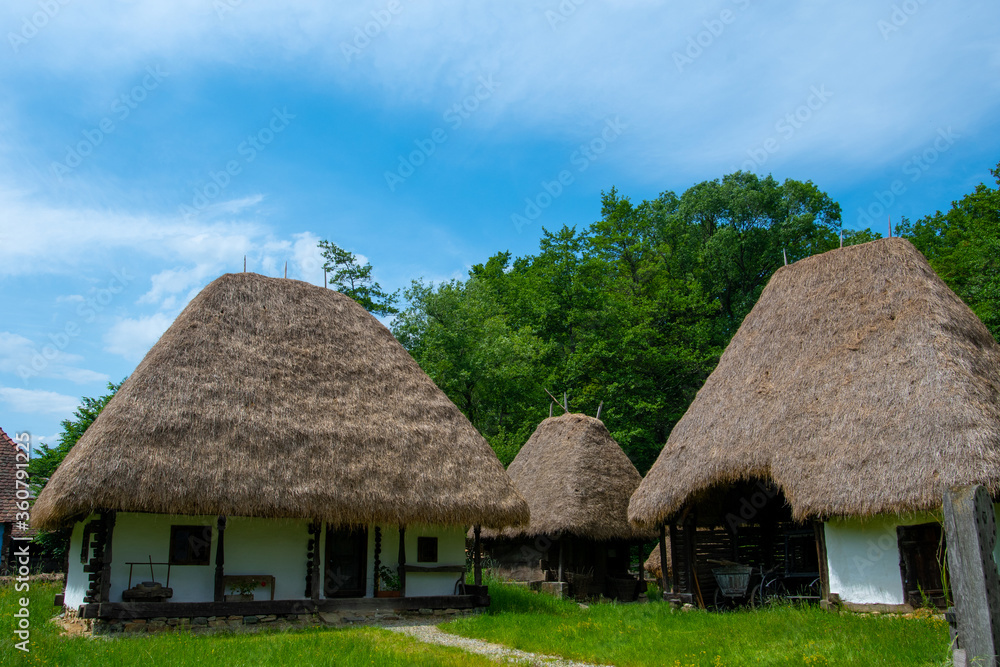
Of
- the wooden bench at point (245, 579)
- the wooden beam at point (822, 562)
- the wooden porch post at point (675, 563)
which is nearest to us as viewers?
the wooden beam at point (822, 562)

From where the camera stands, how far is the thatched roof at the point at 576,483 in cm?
2073

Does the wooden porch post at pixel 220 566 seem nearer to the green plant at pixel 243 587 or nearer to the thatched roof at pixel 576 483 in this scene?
the green plant at pixel 243 587

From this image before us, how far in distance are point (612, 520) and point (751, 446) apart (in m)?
7.76

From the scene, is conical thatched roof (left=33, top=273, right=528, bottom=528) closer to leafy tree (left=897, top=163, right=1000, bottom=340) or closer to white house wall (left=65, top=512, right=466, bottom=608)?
white house wall (left=65, top=512, right=466, bottom=608)

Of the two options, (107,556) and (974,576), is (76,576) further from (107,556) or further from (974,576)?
(974,576)

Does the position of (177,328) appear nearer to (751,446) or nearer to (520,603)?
(520,603)

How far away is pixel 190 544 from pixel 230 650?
4848 mm

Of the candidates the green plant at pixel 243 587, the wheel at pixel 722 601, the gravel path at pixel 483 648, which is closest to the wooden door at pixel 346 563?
the gravel path at pixel 483 648

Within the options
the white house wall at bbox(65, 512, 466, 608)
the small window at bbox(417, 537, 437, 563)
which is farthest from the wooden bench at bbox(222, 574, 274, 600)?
the small window at bbox(417, 537, 437, 563)

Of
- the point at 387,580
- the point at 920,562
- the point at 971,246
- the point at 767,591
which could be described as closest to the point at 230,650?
the point at 387,580

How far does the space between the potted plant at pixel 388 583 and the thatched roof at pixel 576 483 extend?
18.5ft

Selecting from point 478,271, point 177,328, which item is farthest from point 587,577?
point 478,271

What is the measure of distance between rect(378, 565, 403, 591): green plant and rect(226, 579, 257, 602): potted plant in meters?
2.79

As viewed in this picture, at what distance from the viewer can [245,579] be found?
14438 mm
